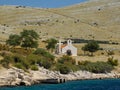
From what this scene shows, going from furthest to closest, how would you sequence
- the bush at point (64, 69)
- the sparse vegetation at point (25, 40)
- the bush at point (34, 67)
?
the sparse vegetation at point (25, 40) < the bush at point (64, 69) < the bush at point (34, 67)

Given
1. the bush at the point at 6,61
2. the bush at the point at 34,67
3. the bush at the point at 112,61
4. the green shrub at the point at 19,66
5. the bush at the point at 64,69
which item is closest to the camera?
the bush at the point at 6,61

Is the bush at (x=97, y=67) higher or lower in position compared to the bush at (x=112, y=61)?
lower

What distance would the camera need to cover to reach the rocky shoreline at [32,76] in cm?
8069

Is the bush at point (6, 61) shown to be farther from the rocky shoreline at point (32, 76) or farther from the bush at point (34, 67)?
the bush at point (34, 67)

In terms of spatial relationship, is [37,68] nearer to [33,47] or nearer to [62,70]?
[62,70]

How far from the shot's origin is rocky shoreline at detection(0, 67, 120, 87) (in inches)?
3177

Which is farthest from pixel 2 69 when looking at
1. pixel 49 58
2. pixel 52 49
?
pixel 52 49

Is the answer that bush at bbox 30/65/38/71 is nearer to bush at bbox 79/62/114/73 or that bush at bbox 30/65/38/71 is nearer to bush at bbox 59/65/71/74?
bush at bbox 59/65/71/74

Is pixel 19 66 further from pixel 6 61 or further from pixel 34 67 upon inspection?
pixel 34 67

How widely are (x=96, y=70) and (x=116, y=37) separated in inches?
3581

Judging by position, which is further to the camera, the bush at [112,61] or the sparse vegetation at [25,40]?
the sparse vegetation at [25,40]

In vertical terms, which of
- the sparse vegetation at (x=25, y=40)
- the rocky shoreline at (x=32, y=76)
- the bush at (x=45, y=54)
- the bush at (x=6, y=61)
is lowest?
the rocky shoreline at (x=32, y=76)

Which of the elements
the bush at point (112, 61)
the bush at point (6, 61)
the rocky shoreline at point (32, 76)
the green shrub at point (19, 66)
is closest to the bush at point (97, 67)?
the rocky shoreline at point (32, 76)

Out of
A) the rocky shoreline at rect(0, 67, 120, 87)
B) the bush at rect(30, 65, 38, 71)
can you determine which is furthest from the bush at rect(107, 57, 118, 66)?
the bush at rect(30, 65, 38, 71)
